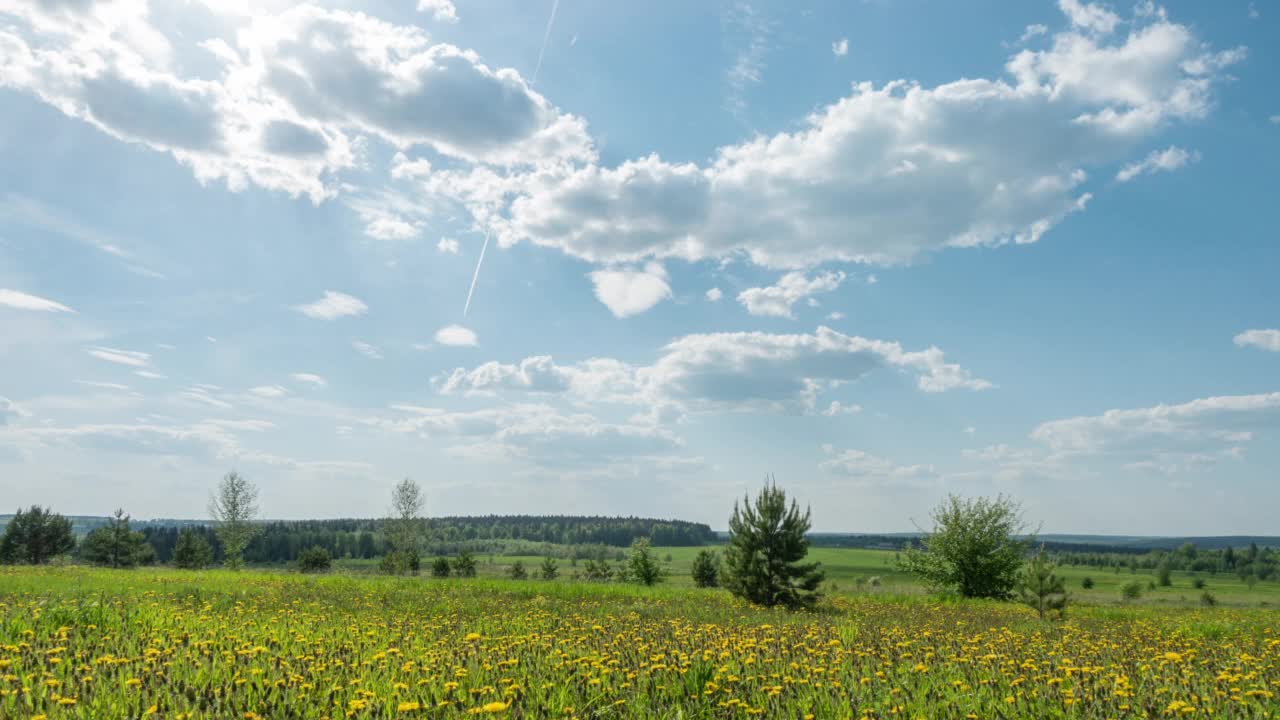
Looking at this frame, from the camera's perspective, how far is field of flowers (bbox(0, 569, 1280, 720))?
20.0 ft

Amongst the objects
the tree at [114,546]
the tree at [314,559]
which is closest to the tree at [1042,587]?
the tree at [314,559]

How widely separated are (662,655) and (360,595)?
14.0m

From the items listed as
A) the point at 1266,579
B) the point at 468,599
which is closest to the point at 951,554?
the point at 468,599

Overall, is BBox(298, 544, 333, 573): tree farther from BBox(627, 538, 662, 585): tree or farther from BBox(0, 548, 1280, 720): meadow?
BBox(0, 548, 1280, 720): meadow

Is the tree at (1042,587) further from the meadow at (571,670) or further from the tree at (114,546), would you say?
the tree at (114,546)

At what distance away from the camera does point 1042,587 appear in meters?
25.3

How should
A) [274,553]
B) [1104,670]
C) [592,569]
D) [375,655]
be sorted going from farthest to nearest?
[274,553], [592,569], [1104,670], [375,655]

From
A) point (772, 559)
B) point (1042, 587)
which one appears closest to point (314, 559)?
point (772, 559)

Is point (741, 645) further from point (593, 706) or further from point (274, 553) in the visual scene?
point (274, 553)

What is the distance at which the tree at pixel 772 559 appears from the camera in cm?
2234

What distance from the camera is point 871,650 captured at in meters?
9.60

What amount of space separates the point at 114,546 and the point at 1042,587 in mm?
103517

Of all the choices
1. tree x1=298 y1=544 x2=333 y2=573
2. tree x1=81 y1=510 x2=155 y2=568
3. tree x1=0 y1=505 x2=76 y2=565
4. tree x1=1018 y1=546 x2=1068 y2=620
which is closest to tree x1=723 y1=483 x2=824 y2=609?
tree x1=1018 y1=546 x2=1068 y2=620

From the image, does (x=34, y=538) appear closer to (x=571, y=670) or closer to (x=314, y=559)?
(x=314, y=559)
